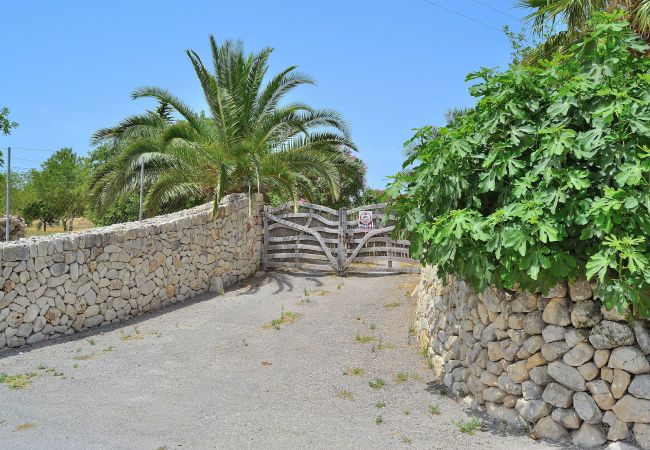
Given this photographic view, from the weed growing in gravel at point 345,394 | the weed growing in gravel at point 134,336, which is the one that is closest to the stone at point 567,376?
the weed growing in gravel at point 345,394

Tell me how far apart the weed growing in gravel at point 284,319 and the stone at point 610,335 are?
5.76 m

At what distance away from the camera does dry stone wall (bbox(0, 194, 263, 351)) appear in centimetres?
865

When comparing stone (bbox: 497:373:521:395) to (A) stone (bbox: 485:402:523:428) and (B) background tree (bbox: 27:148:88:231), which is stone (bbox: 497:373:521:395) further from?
(B) background tree (bbox: 27:148:88:231)

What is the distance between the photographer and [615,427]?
189 inches

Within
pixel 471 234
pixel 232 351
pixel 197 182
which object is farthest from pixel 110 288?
pixel 471 234

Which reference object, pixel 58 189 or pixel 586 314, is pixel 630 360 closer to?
pixel 586 314

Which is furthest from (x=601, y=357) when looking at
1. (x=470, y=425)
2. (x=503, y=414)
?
(x=470, y=425)

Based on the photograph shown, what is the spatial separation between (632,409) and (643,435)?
225mm

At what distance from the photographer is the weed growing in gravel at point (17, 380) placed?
7.00 meters

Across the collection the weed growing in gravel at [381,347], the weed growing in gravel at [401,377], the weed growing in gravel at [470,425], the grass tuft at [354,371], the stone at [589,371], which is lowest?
the weed growing in gravel at [470,425]

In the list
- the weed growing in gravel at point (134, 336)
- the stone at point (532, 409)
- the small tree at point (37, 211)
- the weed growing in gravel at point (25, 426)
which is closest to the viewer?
the stone at point (532, 409)

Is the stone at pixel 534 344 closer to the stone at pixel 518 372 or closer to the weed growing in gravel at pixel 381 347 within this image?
the stone at pixel 518 372

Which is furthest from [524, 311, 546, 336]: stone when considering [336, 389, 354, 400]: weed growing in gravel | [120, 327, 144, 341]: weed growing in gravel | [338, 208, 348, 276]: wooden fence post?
[338, 208, 348, 276]: wooden fence post

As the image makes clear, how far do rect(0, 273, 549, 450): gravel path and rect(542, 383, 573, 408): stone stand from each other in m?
0.45
